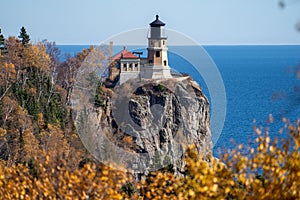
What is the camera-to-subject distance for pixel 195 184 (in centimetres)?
724

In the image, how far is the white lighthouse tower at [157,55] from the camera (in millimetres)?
36688

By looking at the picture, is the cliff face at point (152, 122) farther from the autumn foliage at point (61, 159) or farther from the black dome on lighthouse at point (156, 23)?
the black dome on lighthouse at point (156, 23)

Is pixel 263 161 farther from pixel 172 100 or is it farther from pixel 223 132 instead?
pixel 223 132

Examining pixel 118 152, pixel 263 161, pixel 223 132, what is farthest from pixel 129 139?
pixel 263 161

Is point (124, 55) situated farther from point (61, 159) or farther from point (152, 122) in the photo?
point (61, 159)

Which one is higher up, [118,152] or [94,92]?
[94,92]

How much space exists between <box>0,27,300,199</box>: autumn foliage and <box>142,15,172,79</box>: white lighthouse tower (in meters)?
4.75

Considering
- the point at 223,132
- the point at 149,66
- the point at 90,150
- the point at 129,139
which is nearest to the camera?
the point at 90,150

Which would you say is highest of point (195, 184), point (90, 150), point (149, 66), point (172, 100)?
point (149, 66)

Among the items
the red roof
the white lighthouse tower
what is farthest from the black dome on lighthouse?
the red roof

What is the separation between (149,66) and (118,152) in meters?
6.70

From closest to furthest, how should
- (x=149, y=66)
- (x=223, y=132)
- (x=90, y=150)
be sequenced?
(x=90, y=150), (x=149, y=66), (x=223, y=132)

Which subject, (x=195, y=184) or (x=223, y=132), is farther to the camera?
(x=223, y=132)

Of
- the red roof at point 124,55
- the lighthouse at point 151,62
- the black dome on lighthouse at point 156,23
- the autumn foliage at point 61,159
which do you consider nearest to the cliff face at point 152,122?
the lighthouse at point 151,62
